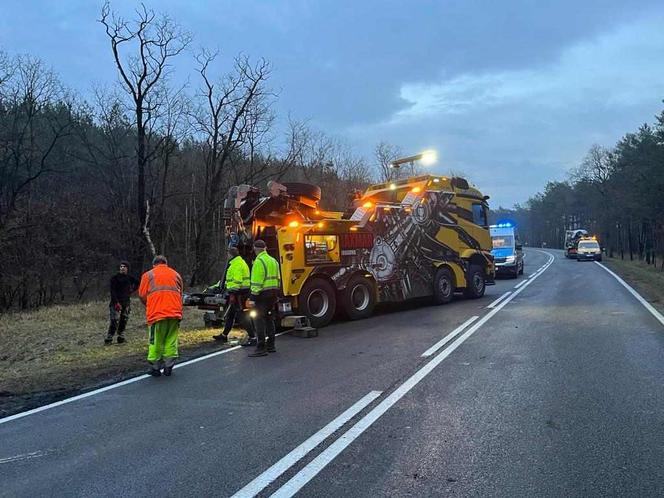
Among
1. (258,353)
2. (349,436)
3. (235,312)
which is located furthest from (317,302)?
(349,436)

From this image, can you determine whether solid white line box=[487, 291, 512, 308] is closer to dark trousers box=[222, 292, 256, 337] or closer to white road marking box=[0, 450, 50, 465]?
dark trousers box=[222, 292, 256, 337]

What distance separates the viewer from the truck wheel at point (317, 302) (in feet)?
38.2

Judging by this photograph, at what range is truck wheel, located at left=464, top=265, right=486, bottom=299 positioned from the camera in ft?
54.8

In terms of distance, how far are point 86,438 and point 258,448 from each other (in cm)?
170

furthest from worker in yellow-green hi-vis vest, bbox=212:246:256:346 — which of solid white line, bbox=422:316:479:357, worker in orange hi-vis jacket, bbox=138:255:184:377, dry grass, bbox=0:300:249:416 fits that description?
solid white line, bbox=422:316:479:357

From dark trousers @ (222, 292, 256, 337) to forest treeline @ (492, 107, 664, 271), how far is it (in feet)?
61.6

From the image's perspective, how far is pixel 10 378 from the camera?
818 centimetres

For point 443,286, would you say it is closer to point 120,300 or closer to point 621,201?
point 120,300

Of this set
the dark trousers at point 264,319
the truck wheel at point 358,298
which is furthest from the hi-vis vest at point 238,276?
the truck wheel at point 358,298

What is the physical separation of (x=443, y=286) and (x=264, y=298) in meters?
7.65

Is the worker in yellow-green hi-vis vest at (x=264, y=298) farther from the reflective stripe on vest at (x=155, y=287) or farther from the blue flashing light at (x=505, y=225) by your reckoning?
the blue flashing light at (x=505, y=225)

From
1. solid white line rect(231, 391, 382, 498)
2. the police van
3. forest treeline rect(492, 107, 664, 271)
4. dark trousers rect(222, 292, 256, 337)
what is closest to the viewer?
solid white line rect(231, 391, 382, 498)

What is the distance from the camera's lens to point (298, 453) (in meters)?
4.46

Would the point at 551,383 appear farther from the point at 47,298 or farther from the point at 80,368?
the point at 47,298
